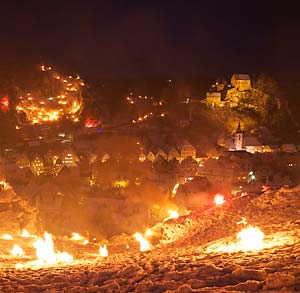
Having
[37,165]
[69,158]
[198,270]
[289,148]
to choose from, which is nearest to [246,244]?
[198,270]

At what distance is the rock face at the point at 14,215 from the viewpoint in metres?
15.9

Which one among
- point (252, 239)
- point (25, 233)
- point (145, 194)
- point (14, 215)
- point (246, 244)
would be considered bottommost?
point (246, 244)

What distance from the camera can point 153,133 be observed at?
129 feet

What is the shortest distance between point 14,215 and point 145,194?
32.7ft

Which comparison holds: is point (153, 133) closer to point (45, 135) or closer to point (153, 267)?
point (45, 135)

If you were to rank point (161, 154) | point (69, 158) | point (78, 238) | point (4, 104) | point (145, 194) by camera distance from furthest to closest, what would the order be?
point (4, 104), point (161, 154), point (69, 158), point (145, 194), point (78, 238)

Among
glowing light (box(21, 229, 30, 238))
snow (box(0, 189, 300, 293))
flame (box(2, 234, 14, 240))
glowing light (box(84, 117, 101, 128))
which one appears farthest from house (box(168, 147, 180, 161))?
snow (box(0, 189, 300, 293))

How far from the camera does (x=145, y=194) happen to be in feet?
81.7

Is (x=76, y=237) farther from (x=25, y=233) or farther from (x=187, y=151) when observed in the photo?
A: (x=187, y=151)

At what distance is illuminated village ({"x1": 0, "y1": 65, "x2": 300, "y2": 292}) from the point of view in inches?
285

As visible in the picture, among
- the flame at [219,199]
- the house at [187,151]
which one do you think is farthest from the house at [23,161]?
the flame at [219,199]

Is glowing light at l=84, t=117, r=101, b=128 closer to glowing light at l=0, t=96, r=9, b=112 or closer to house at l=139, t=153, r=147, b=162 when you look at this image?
glowing light at l=0, t=96, r=9, b=112

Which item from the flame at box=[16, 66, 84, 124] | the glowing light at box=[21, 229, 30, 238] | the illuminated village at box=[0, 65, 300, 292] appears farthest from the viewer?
the flame at box=[16, 66, 84, 124]

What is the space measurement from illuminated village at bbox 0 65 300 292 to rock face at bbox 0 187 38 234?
56 millimetres
